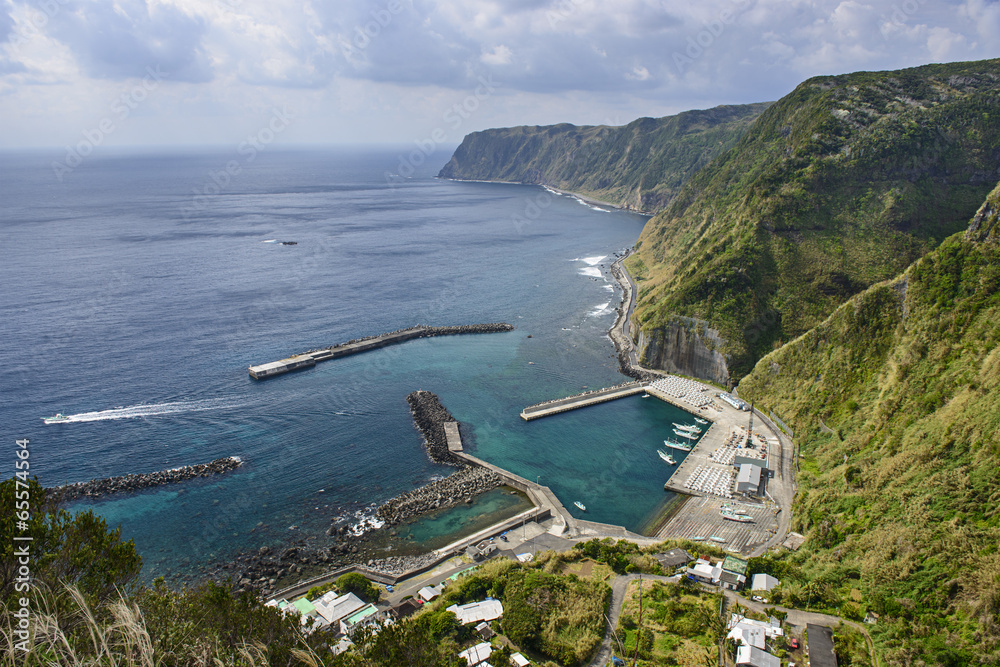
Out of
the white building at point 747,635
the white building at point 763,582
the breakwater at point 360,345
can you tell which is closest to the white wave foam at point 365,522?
the white building at point 747,635

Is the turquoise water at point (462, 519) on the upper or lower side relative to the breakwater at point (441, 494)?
lower

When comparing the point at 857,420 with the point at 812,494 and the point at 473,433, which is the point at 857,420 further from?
the point at 473,433

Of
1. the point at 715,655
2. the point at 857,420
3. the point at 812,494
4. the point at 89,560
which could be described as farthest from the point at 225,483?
the point at 857,420

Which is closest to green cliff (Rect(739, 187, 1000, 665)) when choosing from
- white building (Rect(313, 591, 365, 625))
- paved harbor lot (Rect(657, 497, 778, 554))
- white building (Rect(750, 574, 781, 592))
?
white building (Rect(750, 574, 781, 592))

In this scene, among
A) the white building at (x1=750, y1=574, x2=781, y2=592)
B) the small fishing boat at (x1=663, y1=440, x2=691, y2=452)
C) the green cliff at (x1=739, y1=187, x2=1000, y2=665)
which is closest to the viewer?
the green cliff at (x1=739, y1=187, x2=1000, y2=665)

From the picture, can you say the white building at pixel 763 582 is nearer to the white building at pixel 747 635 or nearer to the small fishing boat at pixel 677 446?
the white building at pixel 747 635

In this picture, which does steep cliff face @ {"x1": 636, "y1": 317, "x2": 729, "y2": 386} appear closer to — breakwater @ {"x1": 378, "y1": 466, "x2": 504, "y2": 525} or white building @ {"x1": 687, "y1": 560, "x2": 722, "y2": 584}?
breakwater @ {"x1": 378, "y1": 466, "x2": 504, "y2": 525}
